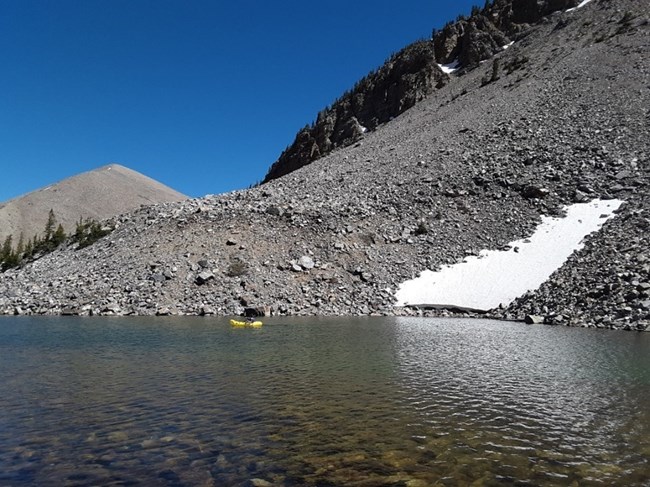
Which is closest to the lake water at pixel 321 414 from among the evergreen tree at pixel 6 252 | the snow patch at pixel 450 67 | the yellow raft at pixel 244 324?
the yellow raft at pixel 244 324

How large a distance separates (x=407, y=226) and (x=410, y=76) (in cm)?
7267

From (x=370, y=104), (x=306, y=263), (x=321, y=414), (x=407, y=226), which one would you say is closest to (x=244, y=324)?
(x=306, y=263)

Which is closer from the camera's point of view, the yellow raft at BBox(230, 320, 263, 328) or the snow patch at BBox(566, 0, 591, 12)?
the yellow raft at BBox(230, 320, 263, 328)

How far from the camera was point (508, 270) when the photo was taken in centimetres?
4559

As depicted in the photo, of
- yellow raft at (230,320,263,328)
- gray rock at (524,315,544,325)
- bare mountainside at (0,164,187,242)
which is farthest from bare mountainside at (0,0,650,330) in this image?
bare mountainside at (0,164,187,242)

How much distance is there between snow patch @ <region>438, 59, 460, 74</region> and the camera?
11622 cm

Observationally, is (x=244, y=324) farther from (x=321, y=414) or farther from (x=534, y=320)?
(x=534, y=320)

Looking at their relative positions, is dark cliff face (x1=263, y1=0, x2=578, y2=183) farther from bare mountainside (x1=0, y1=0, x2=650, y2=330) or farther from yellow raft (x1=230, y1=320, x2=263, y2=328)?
yellow raft (x1=230, y1=320, x2=263, y2=328)

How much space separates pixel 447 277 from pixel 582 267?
11997 mm

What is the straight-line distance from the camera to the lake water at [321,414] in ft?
27.9

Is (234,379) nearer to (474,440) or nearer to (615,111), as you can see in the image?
(474,440)

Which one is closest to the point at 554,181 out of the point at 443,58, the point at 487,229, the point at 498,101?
the point at 487,229

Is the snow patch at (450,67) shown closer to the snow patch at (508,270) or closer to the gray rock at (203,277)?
the snow patch at (508,270)

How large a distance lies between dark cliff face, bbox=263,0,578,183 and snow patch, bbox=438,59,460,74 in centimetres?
91
